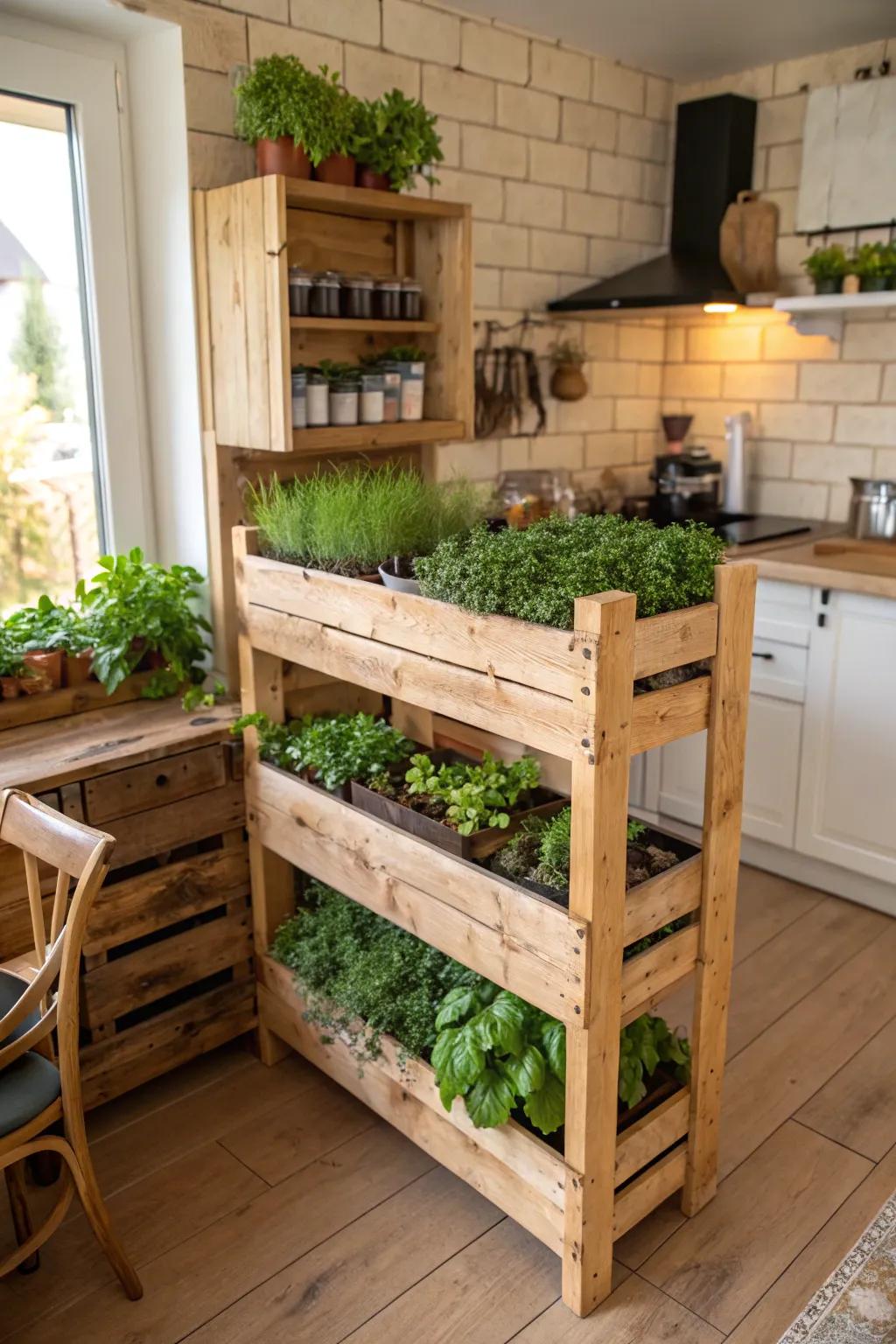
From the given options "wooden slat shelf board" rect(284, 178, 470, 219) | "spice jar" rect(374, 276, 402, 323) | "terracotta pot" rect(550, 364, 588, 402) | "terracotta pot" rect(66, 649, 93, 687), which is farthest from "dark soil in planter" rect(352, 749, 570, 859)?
"terracotta pot" rect(550, 364, 588, 402)

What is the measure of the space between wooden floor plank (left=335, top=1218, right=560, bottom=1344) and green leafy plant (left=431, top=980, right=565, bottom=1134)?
28 cm

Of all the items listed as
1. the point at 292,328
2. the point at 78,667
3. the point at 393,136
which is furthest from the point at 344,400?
the point at 78,667

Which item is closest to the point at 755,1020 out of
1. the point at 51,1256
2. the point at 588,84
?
the point at 51,1256

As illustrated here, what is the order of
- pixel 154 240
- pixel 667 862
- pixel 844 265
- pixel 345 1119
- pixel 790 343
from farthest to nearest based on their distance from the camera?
pixel 790 343, pixel 844 265, pixel 154 240, pixel 345 1119, pixel 667 862

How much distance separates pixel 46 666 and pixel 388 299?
1.20 m

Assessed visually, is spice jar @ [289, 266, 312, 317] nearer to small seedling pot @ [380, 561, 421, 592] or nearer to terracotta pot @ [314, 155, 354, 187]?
terracotta pot @ [314, 155, 354, 187]

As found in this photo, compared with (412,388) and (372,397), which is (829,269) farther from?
→ (372,397)

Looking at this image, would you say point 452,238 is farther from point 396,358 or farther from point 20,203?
point 20,203

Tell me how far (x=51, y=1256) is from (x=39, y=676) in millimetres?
1191

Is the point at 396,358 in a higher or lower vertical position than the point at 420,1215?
higher

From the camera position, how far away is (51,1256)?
78.6 inches

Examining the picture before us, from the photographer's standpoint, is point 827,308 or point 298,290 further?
point 827,308

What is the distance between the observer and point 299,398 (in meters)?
2.44

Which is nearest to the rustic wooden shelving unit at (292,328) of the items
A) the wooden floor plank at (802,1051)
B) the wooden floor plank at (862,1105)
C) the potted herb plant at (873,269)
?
the potted herb plant at (873,269)
